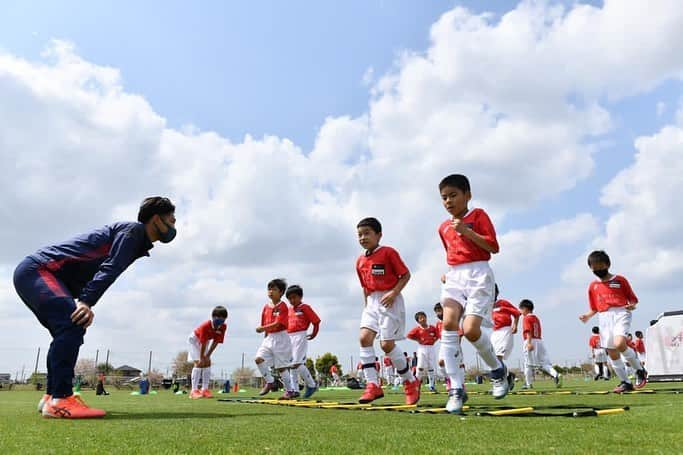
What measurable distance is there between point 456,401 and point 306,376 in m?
6.71

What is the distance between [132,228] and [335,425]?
2490 millimetres

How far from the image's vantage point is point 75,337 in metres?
4.47

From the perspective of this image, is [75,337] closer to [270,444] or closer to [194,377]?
[270,444]

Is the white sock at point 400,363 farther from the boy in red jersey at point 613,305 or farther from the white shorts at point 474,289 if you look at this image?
the boy in red jersey at point 613,305

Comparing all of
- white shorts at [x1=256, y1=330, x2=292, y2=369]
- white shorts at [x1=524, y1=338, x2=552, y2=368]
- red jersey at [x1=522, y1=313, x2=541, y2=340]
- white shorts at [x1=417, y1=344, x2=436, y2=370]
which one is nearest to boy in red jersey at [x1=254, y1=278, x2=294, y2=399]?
white shorts at [x1=256, y1=330, x2=292, y2=369]

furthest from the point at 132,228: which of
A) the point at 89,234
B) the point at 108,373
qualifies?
the point at 108,373

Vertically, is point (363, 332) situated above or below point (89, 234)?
below

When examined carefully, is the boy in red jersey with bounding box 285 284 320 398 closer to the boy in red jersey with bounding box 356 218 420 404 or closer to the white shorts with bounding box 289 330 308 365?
the white shorts with bounding box 289 330 308 365

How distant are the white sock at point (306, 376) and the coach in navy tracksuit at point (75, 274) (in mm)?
6532

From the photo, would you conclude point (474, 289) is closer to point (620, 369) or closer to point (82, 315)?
point (82, 315)

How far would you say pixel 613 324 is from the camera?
915cm

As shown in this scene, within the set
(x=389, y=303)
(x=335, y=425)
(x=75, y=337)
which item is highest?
(x=389, y=303)

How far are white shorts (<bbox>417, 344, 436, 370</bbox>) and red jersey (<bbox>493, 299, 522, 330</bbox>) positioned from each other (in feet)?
11.7

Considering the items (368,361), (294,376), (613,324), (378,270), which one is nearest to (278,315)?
(294,376)
